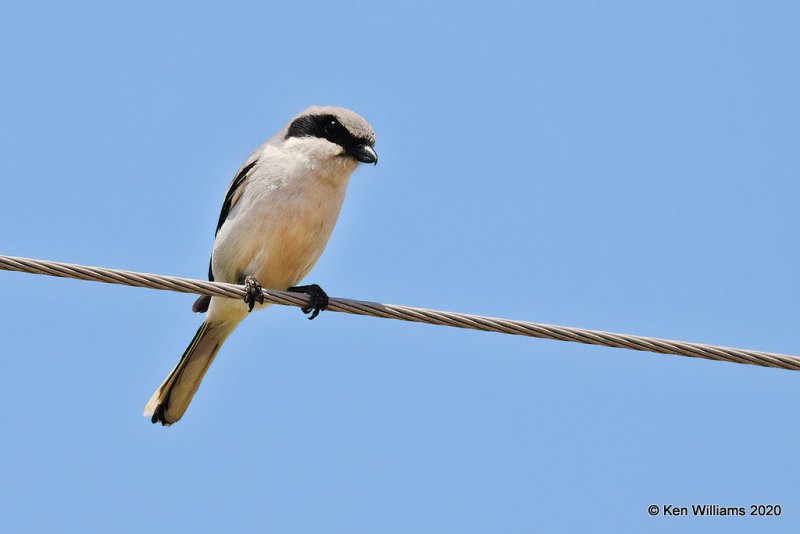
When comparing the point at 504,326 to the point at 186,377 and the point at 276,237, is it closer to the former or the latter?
the point at 276,237

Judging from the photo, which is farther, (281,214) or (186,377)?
(186,377)

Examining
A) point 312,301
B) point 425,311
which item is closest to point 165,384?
point 312,301

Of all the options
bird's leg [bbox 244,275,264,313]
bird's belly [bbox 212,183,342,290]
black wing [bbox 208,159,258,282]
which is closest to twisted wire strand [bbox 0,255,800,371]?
bird's leg [bbox 244,275,264,313]

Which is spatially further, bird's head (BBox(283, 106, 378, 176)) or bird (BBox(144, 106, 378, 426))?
bird's head (BBox(283, 106, 378, 176))

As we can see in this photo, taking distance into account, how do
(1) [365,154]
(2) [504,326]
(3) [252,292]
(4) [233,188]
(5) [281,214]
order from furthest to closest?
(4) [233,188] < (1) [365,154] < (5) [281,214] < (3) [252,292] < (2) [504,326]

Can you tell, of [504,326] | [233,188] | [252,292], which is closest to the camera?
[504,326]

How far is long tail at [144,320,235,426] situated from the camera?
8.09 meters

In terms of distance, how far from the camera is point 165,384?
811cm

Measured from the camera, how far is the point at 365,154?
7602mm

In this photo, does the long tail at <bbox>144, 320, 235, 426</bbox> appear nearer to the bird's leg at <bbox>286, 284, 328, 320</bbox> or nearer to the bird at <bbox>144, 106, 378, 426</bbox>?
the bird at <bbox>144, 106, 378, 426</bbox>

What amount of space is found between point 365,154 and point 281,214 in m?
0.73

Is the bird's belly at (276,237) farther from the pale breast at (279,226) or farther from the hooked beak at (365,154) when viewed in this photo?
the hooked beak at (365,154)

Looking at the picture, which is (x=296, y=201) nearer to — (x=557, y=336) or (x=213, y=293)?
(x=213, y=293)

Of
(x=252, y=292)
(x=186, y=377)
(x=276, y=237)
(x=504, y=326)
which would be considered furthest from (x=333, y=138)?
(x=504, y=326)
